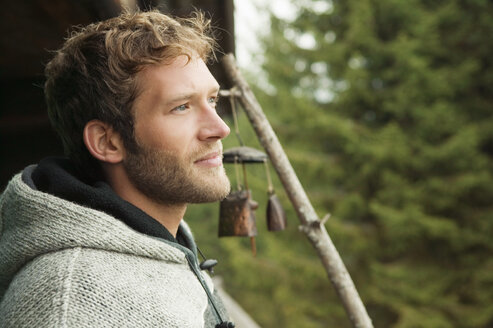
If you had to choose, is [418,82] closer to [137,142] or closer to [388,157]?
[388,157]

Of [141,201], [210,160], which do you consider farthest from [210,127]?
[141,201]

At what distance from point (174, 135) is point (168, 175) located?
134 mm

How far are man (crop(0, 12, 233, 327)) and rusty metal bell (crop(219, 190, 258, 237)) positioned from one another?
450 mm

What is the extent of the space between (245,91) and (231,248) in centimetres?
985

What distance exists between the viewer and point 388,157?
26.6 ft

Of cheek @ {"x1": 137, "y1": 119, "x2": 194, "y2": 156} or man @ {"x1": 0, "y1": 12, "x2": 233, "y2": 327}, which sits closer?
man @ {"x1": 0, "y1": 12, "x2": 233, "y2": 327}

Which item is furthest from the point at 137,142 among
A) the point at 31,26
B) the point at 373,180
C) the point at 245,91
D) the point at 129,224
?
the point at 373,180

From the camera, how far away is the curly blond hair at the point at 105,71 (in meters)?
1.48

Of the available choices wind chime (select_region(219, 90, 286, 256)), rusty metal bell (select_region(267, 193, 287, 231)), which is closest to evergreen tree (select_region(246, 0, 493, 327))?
rusty metal bell (select_region(267, 193, 287, 231))

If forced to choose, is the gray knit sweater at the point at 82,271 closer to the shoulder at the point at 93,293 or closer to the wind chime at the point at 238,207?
the shoulder at the point at 93,293

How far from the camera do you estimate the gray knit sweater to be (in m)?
1.08

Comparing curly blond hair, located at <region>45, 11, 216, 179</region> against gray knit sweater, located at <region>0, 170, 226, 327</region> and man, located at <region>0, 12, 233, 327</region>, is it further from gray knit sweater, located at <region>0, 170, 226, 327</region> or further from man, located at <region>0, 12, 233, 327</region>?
gray knit sweater, located at <region>0, 170, 226, 327</region>

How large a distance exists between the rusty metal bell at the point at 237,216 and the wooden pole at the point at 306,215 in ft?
0.74

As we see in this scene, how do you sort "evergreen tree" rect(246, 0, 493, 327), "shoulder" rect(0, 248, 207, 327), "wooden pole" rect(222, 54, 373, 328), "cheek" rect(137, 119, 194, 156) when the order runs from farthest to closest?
"evergreen tree" rect(246, 0, 493, 327), "wooden pole" rect(222, 54, 373, 328), "cheek" rect(137, 119, 194, 156), "shoulder" rect(0, 248, 207, 327)
